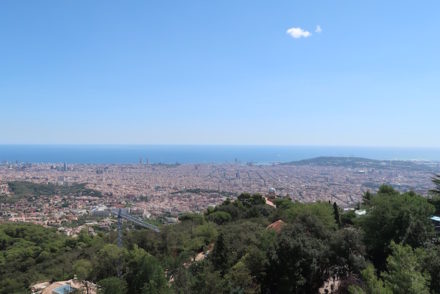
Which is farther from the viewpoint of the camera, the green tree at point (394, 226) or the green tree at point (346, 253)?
the green tree at point (394, 226)

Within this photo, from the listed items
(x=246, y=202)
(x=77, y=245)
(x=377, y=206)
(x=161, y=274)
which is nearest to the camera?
(x=161, y=274)

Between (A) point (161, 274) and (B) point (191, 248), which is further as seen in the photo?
(B) point (191, 248)

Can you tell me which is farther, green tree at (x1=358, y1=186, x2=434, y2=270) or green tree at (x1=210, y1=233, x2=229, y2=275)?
green tree at (x1=210, y1=233, x2=229, y2=275)

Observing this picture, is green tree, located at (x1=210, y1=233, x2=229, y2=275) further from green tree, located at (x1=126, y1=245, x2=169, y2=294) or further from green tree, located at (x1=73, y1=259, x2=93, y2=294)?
green tree, located at (x1=73, y1=259, x2=93, y2=294)

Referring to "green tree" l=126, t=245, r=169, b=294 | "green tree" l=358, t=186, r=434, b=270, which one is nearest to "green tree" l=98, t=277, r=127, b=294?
"green tree" l=126, t=245, r=169, b=294

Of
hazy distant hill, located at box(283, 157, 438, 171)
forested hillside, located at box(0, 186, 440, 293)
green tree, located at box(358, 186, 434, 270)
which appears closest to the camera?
forested hillside, located at box(0, 186, 440, 293)

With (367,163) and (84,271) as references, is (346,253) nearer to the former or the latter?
(84,271)

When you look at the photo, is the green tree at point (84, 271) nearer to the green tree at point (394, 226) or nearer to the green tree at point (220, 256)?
the green tree at point (220, 256)

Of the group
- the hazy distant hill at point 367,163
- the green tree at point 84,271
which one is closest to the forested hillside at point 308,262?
the green tree at point 84,271

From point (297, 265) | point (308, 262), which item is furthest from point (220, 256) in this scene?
point (308, 262)

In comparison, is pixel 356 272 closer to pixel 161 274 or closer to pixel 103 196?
pixel 161 274

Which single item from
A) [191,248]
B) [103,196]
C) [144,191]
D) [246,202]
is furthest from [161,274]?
[144,191]
